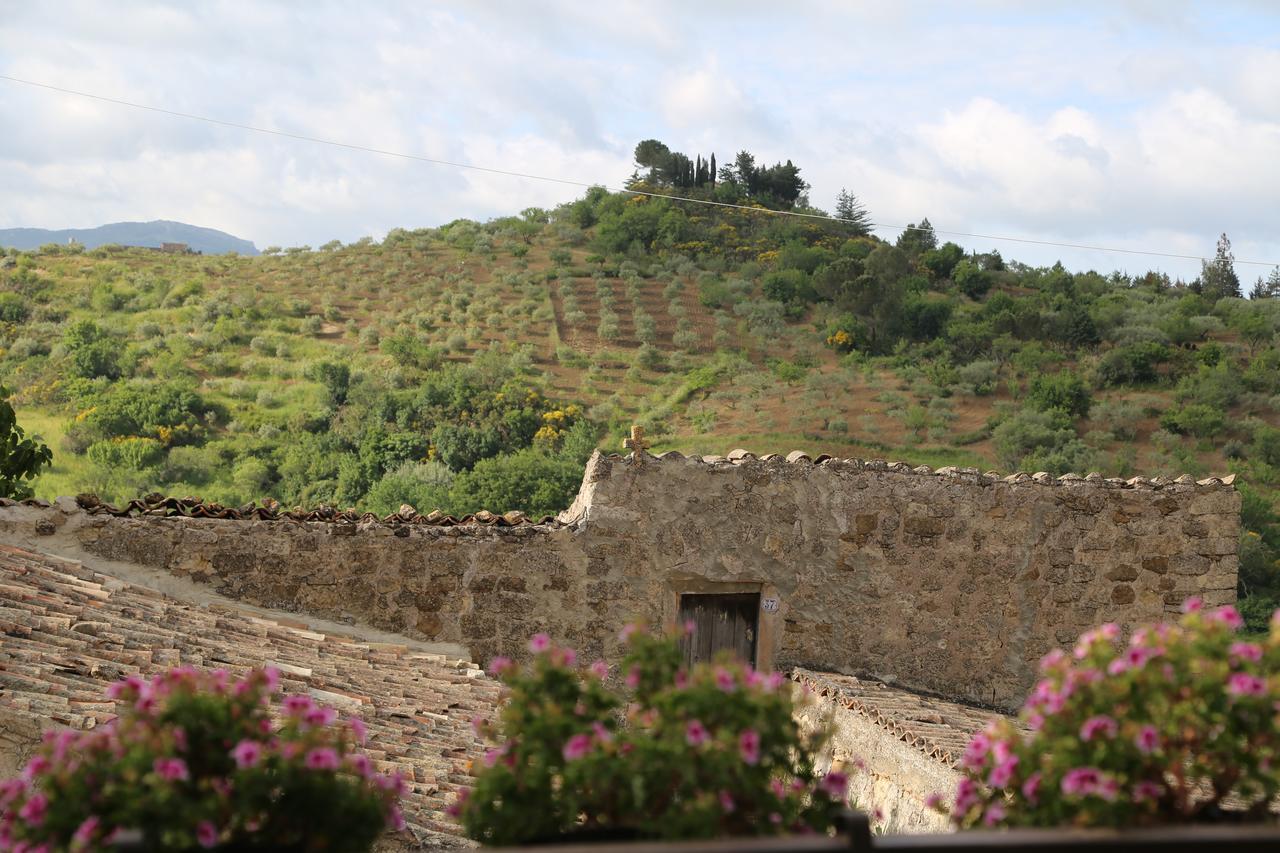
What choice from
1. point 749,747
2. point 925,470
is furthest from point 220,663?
point 925,470

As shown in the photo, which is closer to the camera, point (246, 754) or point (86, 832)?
point (86, 832)

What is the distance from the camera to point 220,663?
6.26 metres

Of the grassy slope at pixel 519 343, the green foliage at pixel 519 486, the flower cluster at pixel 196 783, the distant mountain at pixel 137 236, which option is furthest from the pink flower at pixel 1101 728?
the distant mountain at pixel 137 236

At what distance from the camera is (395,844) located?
4.39 meters

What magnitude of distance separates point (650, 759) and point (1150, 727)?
3.50 ft

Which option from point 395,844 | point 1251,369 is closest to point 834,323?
point 1251,369

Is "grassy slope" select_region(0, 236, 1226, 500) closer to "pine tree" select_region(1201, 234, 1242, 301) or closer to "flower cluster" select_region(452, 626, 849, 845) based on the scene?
"pine tree" select_region(1201, 234, 1242, 301)

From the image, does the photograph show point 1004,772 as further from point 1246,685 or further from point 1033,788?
point 1246,685

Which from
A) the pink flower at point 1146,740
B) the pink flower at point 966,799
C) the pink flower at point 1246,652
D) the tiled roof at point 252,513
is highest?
the pink flower at point 1246,652

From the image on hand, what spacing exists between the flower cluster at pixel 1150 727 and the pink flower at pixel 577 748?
92 cm

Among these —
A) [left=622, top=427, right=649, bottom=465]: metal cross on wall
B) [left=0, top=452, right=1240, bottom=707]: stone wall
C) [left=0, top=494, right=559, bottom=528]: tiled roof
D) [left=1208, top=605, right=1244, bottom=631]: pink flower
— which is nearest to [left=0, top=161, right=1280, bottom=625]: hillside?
[left=0, top=452, right=1240, bottom=707]: stone wall

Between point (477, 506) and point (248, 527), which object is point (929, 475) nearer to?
point (248, 527)

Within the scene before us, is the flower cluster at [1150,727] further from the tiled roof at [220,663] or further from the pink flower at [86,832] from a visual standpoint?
the tiled roof at [220,663]

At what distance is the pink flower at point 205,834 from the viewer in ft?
8.18
